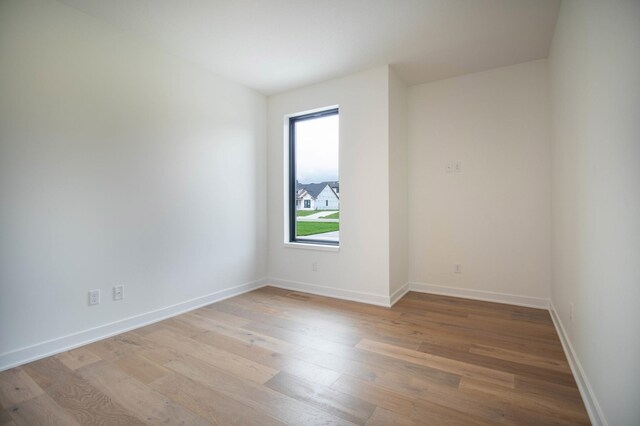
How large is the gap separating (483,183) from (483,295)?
1.27 metres

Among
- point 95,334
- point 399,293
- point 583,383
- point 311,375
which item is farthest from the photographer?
point 399,293

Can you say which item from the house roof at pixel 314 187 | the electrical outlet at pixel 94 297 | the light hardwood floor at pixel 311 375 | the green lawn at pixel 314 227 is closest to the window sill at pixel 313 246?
the green lawn at pixel 314 227

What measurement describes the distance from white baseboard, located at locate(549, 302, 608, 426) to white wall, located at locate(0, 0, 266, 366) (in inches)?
128

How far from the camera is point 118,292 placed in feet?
8.76

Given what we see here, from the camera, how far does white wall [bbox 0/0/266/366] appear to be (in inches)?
83.9

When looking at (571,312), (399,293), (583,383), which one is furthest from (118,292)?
(571,312)

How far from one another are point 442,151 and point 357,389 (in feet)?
9.45

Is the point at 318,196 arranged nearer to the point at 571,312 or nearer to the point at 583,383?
the point at 571,312

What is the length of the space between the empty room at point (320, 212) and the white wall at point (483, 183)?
0.02m

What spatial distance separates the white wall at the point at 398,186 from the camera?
Answer: 3.41 m

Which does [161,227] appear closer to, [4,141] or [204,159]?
[204,159]

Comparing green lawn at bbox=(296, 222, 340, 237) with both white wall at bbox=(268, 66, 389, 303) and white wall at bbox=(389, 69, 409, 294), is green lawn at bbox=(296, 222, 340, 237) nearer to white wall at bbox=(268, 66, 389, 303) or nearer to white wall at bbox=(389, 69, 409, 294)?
white wall at bbox=(268, 66, 389, 303)

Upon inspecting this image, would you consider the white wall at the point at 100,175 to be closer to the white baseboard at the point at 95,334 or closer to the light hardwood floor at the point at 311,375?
the white baseboard at the point at 95,334

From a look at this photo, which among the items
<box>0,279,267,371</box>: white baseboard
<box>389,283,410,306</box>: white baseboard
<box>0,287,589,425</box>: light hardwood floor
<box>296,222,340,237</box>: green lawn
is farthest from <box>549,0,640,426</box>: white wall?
<box>0,279,267,371</box>: white baseboard
